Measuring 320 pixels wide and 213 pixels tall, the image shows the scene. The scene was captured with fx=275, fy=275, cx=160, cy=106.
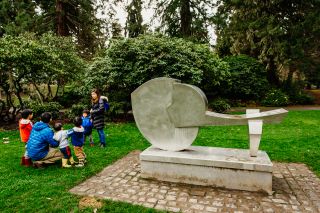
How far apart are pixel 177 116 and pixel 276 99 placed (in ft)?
51.7

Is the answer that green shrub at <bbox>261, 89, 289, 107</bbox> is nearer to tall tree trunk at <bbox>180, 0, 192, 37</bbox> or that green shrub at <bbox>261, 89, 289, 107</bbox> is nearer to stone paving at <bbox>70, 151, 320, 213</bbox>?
tall tree trunk at <bbox>180, 0, 192, 37</bbox>

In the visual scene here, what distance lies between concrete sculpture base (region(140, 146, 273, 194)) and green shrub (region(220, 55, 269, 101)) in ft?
48.7

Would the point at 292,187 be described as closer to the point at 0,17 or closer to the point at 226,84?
the point at 226,84

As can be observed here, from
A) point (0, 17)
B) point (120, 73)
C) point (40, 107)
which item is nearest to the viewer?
point (120, 73)

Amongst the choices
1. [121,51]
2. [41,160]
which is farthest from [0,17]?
[41,160]

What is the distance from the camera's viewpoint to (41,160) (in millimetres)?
6328

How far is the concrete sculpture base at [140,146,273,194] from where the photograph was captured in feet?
16.4

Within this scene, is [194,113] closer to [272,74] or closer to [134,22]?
[272,74]

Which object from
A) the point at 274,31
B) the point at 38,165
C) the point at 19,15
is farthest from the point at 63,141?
the point at 19,15

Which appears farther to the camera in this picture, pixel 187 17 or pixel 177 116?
pixel 187 17

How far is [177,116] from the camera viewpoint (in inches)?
226

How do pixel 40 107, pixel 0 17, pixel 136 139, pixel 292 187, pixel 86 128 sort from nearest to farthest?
pixel 292 187 < pixel 86 128 < pixel 136 139 < pixel 40 107 < pixel 0 17

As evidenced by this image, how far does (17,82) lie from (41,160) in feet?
21.7

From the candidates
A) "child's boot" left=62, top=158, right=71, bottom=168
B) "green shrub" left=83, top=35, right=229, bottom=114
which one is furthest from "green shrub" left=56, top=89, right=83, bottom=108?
"child's boot" left=62, top=158, right=71, bottom=168
